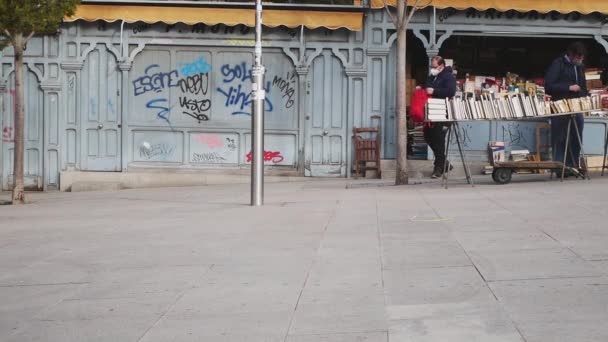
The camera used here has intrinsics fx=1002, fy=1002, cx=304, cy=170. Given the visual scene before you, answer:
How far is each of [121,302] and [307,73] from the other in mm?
12249

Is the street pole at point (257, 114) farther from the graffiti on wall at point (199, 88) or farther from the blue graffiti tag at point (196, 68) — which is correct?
the blue graffiti tag at point (196, 68)

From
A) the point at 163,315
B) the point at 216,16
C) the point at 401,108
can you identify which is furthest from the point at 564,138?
the point at 163,315

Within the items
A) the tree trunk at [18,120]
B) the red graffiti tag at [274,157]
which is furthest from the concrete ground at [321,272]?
the red graffiti tag at [274,157]

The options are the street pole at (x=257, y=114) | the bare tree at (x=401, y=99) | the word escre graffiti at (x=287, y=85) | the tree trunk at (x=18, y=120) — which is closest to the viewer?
the street pole at (x=257, y=114)

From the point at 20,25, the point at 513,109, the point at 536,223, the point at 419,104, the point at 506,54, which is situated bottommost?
the point at 536,223

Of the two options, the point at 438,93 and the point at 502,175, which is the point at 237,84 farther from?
the point at 502,175

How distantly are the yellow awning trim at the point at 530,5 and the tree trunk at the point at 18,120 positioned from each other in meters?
6.64

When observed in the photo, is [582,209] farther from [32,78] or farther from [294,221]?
[32,78]

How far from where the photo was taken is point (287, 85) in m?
19.0

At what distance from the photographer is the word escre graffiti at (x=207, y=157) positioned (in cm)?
1928

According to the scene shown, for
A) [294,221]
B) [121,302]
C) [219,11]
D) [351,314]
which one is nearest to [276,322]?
[351,314]

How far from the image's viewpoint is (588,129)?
18.8 metres

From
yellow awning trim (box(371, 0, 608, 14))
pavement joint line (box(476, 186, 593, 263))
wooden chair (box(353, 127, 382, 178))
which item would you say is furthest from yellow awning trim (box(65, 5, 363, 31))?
pavement joint line (box(476, 186, 593, 263))

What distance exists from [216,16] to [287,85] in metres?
1.86
